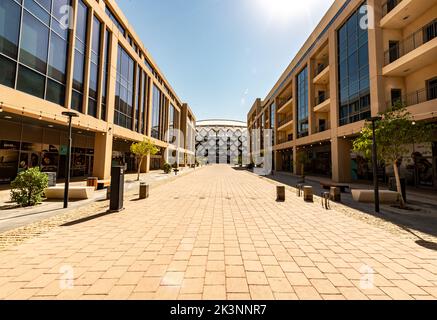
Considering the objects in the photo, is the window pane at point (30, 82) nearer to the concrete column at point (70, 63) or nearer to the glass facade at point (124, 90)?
the concrete column at point (70, 63)

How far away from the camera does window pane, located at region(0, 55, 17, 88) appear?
10508mm

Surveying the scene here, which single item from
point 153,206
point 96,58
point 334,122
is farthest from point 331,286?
point 96,58

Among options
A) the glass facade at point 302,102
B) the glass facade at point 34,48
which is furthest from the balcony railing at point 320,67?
the glass facade at point 34,48

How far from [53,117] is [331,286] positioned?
675 inches

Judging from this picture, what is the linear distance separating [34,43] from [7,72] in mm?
3059

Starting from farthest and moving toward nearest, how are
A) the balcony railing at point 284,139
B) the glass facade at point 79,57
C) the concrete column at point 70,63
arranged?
the balcony railing at point 284,139
the glass facade at point 79,57
the concrete column at point 70,63

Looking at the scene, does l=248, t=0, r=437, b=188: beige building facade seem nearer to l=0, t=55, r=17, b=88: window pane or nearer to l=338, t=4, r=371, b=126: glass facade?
l=338, t=4, r=371, b=126: glass facade

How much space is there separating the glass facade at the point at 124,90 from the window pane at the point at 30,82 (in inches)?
366

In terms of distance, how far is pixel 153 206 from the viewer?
941 cm

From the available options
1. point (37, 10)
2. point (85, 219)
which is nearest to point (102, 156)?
point (37, 10)

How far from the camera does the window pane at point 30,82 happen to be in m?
11.6

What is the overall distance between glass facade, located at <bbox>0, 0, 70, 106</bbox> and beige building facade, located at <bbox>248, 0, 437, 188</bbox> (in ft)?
79.0

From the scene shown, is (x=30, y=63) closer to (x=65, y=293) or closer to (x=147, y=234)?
(x=147, y=234)

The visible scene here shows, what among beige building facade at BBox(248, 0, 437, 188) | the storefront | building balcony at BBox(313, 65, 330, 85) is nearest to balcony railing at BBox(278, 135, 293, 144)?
beige building facade at BBox(248, 0, 437, 188)
